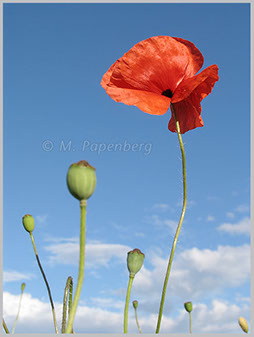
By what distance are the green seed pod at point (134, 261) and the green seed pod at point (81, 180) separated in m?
0.37

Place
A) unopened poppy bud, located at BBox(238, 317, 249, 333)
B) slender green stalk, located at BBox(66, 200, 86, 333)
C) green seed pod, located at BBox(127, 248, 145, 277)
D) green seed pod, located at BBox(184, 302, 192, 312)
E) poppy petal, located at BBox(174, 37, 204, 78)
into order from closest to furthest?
slender green stalk, located at BBox(66, 200, 86, 333), green seed pod, located at BBox(127, 248, 145, 277), unopened poppy bud, located at BBox(238, 317, 249, 333), poppy petal, located at BBox(174, 37, 204, 78), green seed pod, located at BBox(184, 302, 192, 312)

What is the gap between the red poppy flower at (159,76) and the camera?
1.23 m

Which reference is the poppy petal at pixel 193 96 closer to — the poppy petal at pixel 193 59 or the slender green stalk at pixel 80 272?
the poppy petal at pixel 193 59

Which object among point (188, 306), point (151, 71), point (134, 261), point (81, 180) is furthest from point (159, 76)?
point (188, 306)

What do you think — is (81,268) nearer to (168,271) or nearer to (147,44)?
(168,271)

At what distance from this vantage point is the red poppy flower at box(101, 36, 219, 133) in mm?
1226

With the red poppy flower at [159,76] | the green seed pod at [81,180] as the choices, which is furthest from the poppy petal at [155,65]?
the green seed pod at [81,180]

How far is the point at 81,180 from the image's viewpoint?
573 millimetres

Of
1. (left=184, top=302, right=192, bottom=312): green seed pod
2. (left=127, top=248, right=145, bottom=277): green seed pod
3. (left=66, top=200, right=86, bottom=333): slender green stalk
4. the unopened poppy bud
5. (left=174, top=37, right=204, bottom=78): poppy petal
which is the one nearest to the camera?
(left=66, top=200, right=86, bottom=333): slender green stalk

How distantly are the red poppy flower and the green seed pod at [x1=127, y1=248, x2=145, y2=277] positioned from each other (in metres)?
0.47

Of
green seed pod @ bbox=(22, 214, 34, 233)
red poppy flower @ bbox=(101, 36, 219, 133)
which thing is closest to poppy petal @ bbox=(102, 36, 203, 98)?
red poppy flower @ bbox=(101, 36, 219, 133)

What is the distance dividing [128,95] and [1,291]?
70 cm

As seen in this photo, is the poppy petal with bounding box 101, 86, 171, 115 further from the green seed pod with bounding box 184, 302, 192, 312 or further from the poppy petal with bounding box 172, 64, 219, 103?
the green seed pod with bounding box 184, 302, 192, 312

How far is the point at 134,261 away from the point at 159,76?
65 centimetres
